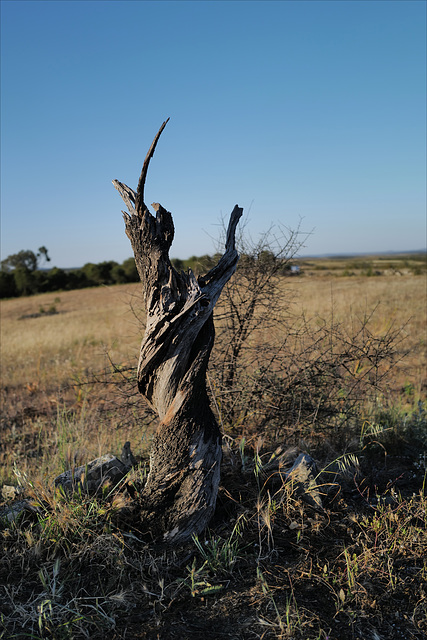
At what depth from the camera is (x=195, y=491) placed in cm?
293

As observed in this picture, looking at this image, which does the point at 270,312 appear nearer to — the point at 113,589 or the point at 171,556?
the point at 171,556

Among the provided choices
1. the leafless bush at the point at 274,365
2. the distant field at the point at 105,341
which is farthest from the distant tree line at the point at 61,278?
the leafless bush at the point at 274,365

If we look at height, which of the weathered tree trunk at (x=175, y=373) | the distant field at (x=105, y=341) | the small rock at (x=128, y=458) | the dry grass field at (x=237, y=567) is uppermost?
the weathered tree trunk at (x=175, y=373)

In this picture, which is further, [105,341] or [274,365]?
[105,341]

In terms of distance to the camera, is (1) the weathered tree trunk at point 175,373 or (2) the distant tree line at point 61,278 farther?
(2) the distant tree line at point 61,278

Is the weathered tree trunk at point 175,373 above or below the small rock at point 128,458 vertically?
above

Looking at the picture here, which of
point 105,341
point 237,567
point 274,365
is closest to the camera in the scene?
point 237,567

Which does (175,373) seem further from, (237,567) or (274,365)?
(274,365)

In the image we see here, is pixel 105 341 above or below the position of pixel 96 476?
below

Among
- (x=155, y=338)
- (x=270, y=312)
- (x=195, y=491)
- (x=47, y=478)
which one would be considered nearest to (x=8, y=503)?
(x=47, y=478)

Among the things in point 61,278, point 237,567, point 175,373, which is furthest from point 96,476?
point 61,278

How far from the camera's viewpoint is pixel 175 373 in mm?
2873

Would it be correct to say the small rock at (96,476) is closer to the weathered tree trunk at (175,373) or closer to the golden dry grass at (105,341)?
the weathered tree trunk at (175,373)

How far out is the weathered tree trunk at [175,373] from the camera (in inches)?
110
